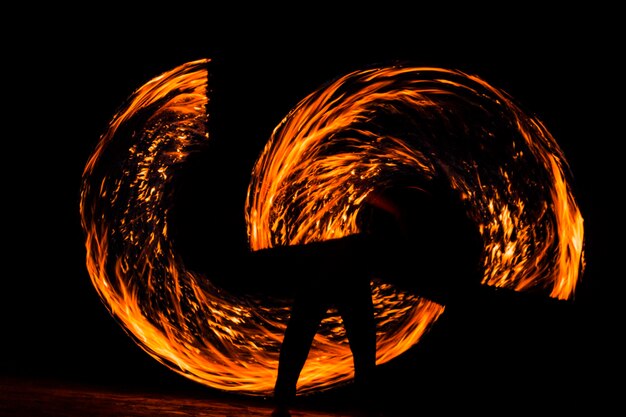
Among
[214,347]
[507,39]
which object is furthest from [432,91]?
[214,347]

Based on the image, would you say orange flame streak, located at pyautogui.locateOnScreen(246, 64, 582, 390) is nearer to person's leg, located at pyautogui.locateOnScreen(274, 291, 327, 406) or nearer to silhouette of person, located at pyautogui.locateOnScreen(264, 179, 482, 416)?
silhouette of person, located at pyautogui.locateOnScreen(264, 179, 482, 416)

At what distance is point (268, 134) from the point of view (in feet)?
15.6

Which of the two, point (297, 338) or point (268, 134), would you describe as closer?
point (297, 338)

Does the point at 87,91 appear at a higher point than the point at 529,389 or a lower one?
higher

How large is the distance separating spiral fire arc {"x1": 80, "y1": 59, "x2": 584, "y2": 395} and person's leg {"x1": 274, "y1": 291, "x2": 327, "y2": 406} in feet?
3.40

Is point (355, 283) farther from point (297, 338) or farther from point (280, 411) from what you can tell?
point (280, 411)

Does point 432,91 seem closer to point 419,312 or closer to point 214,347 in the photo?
point 419,312

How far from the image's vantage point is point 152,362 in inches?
206

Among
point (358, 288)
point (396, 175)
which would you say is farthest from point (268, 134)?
point (358, 288)

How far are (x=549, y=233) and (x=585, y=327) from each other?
1333mm

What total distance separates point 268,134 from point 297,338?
1.84 m

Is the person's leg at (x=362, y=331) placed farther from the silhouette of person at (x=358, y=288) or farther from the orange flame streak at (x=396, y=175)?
the orange flame streak at (x=396, y=175)

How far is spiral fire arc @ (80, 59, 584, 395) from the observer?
14.2 ft

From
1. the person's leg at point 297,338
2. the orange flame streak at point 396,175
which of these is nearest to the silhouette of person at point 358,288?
the person's leg at point 297,338
